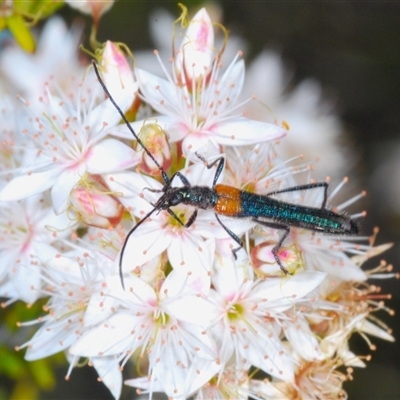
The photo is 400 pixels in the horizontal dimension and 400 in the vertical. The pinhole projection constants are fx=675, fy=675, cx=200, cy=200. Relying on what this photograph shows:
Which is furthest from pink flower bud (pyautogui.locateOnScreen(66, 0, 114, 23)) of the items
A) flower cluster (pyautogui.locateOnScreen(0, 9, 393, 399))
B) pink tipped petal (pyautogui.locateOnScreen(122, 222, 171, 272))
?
pink tipped petal (pyautogui.locateOnScreen(122, 222, 171, 272))

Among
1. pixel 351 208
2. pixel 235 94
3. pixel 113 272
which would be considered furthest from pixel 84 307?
pixel 351 208

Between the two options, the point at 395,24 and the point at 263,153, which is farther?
the point at 395,24

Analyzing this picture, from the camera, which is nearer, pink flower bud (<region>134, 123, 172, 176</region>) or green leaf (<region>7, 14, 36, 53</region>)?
pink flower bud (<region>134, 123, 172, 176</region>)

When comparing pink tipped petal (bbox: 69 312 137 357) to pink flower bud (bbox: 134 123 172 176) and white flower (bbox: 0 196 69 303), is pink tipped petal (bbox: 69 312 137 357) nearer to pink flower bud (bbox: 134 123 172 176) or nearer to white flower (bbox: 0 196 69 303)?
white flower (bbox: 0 196 69 303)

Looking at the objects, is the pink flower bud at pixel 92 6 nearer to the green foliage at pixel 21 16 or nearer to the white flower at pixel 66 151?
the green foliage at pixel 21 16

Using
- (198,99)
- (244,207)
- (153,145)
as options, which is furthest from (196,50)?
(244,207)

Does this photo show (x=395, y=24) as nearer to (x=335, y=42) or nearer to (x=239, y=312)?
(x=335, y=42)

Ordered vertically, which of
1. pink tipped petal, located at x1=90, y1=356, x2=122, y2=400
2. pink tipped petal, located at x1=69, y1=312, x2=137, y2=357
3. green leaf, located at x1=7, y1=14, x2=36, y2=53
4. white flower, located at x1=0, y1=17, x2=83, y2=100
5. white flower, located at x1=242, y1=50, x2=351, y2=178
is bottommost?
pink tipped petal, located at x1=90, y1=356, x2=122, y2=400
